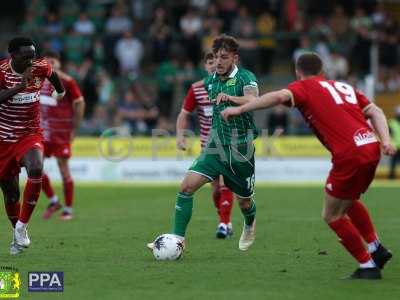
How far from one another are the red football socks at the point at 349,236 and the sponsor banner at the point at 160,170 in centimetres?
1500

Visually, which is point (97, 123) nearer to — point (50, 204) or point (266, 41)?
point (266, 41)

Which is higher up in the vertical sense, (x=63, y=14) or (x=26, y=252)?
(x=63, y=14)

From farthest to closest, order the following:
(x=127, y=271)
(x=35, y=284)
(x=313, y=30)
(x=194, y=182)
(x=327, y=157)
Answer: (x=313, y=30)
(x=327, y=157)
(x=194, y=182)
(x=127, y=271)
(x=35, y=284)

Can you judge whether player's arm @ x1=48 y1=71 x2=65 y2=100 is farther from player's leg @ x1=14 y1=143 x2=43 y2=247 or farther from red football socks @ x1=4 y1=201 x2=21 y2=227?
red football socks @ x1=4 y1=201 x2=21 y2=227

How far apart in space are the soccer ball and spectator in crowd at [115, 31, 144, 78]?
17.3 meters

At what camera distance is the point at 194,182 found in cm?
1063

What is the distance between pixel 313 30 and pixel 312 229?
49.3ft

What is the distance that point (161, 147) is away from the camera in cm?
2484

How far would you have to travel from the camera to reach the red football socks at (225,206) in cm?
1292

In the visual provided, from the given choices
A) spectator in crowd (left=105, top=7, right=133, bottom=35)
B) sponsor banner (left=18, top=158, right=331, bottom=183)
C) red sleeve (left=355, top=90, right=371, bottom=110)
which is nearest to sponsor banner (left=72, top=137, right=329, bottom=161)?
sponsor banner (left=18, top=158, right=331, bottom=183)

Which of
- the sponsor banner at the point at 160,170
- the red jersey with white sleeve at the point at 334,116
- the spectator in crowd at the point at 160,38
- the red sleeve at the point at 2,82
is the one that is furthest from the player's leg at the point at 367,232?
the spectator in crowd at the point at 160,38

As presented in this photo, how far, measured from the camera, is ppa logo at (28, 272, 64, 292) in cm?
863

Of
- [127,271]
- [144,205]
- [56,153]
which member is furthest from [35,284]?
[144,205]

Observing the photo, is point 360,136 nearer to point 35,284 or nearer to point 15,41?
point 35,284
